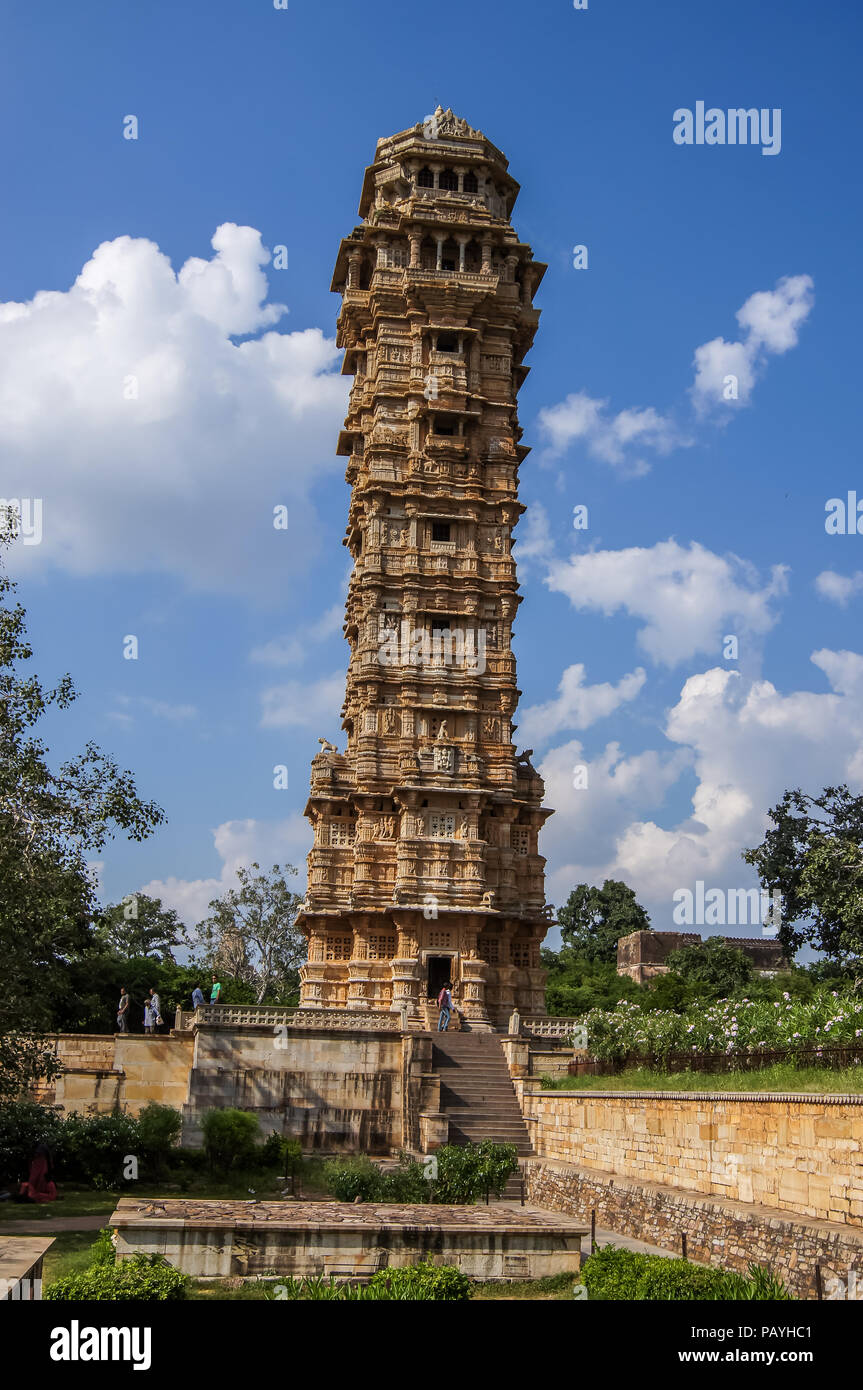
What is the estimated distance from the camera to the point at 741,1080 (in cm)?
1986

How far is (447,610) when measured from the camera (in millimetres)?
44094

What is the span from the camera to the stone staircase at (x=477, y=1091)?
28906 mm

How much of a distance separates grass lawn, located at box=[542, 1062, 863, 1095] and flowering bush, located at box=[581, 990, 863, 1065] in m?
0.40

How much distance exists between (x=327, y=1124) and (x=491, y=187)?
37490mm

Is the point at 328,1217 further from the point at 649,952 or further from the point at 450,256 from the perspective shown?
the point at 649,952

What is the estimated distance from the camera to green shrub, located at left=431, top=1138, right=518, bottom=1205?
2002 centimetres

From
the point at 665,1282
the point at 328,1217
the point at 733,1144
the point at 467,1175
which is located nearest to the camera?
the point at 665,1282

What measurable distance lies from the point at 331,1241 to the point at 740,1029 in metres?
10.7

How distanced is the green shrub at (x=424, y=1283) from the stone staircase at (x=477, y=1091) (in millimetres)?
16862

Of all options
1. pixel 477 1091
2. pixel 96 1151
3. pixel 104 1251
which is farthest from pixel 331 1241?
pixel 477 1091

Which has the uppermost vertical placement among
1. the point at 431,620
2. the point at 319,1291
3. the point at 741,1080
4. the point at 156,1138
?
the point at 431,620

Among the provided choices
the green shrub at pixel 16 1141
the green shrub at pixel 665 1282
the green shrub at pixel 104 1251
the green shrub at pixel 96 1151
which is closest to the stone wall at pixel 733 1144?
the green shrub at pixel 665 1282

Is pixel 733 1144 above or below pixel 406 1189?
above
